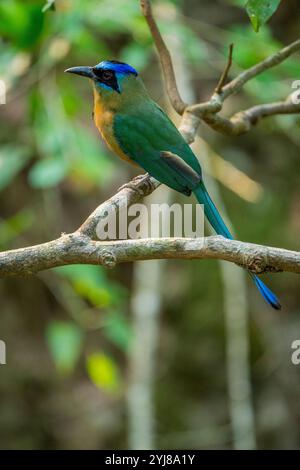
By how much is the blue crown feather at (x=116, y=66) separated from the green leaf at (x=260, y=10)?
98 cm

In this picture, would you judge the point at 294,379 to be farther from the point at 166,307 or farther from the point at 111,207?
the point at 111,207

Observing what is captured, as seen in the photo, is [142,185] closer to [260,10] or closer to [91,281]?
[91,281]

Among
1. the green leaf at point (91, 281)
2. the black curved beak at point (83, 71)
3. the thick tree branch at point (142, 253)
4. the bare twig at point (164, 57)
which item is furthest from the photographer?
the green leaf at point (91, 281)

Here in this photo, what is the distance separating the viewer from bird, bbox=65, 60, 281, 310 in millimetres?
2512

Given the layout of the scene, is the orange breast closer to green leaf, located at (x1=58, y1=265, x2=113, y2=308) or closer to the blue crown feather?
the blue crown feather

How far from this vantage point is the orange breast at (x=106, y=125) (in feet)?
8.86

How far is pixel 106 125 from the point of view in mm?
2732

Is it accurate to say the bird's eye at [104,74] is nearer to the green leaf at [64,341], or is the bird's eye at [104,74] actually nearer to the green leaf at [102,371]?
the green leaf at [64,341]

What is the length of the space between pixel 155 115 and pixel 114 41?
86.4 inches

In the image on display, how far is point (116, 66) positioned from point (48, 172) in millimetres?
483

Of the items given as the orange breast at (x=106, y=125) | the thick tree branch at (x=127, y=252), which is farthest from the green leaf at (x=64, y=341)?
the thick tree branch at (x=127, y=252)

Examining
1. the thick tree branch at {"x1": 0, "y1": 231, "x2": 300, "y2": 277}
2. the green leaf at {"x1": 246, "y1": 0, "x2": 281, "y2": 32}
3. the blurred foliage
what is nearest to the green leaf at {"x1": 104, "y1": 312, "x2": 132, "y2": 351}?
the blurred foliage

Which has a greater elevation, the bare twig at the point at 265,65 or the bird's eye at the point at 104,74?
the bird's eye at the point at 104,74
